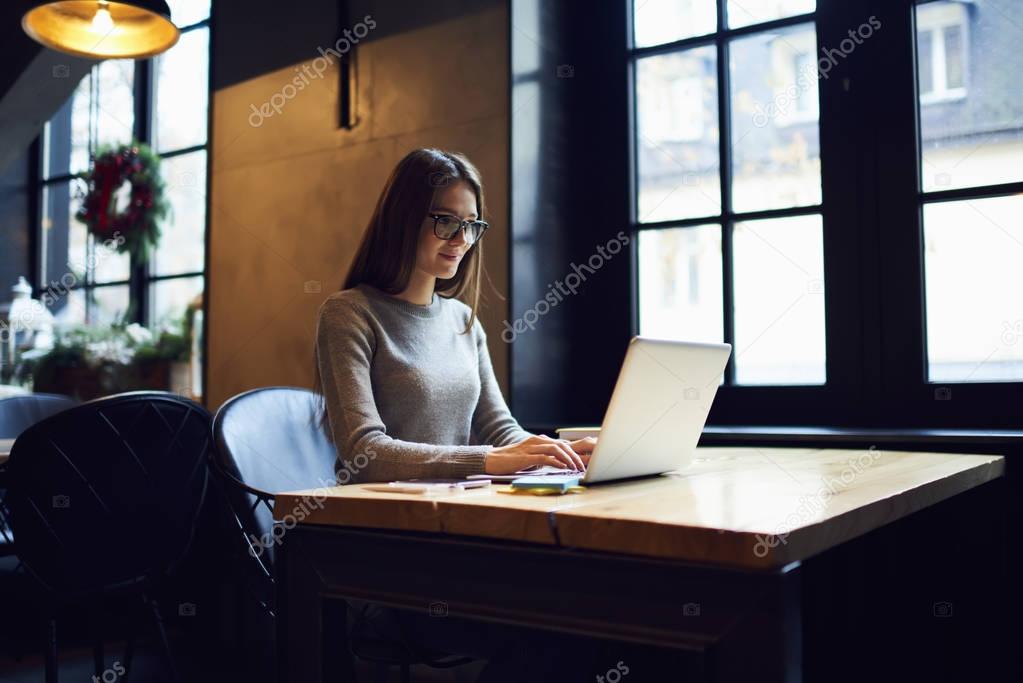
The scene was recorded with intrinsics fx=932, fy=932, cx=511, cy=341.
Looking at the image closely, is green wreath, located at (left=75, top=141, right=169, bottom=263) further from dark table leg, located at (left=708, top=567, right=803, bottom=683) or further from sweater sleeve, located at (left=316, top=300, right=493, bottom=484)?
dark table leg, located at (left=708, top=567, right=803, bottom=683)

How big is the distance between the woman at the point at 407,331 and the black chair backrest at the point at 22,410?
1591 mm

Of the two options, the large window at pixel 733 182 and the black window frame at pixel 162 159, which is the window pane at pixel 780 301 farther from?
the black window frame at pixel 162 159

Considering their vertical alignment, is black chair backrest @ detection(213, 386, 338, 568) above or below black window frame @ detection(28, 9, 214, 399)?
below

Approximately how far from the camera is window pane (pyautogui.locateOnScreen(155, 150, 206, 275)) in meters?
4.09

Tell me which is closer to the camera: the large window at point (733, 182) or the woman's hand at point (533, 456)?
the woman's hand at point (533, 456)

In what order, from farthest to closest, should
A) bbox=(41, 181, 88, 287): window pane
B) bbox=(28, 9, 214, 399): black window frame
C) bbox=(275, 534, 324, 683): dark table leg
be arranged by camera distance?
bbox=(41, 181, 88, 287): window pane
bbox=(28, 9, 214, 399): black window frame
bbox=(275, 534, 324, 683): dark table leg

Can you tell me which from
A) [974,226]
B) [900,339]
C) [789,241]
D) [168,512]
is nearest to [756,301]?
[789,241]

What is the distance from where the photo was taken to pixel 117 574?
7.09ft

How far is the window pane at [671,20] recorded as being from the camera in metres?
2.71

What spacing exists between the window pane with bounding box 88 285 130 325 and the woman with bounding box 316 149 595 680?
8.81 feet

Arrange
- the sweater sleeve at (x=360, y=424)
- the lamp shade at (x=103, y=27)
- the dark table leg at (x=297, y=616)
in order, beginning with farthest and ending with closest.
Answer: the lamp shade at (x=103, y=27)
the sweater sleeve at (x=360, y=424)
the dark table leg at (x=297, y=616)

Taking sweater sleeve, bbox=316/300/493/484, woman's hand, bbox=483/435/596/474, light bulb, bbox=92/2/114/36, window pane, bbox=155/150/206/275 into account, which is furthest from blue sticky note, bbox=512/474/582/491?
window pane, bbox=155/150/206/275

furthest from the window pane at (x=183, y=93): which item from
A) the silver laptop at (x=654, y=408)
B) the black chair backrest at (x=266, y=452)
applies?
the silver laptop at (x=654, y=408)

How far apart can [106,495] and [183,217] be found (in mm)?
2272
